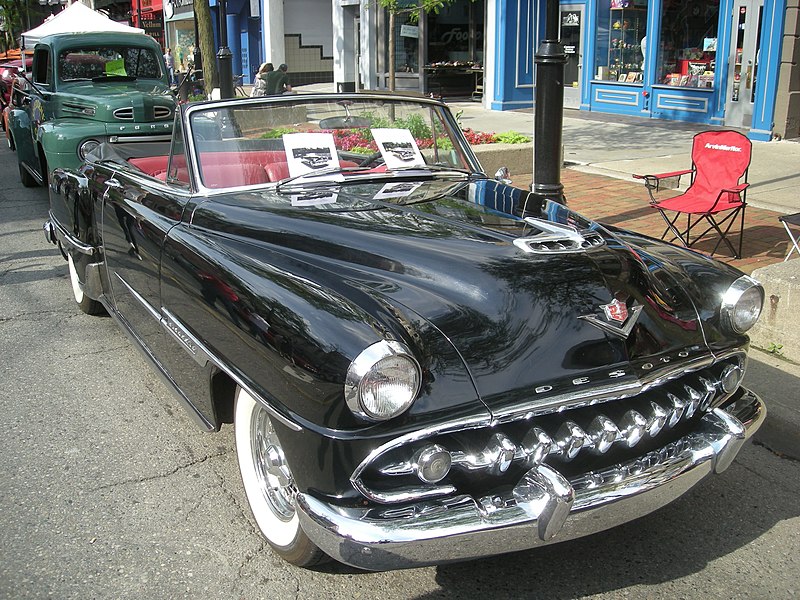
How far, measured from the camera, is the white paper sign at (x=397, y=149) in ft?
13.5

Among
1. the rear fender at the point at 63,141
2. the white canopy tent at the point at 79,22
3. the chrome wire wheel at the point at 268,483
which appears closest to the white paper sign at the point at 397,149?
the chrome wire wheel at the point at 268,483

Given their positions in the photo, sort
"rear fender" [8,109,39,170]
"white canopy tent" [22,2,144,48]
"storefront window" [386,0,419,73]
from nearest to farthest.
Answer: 1. "rear fender" [8,109,39,170]
2. "white canopy tent" [22,2,144,48]
3. "storefront window" [386,0,419,73]

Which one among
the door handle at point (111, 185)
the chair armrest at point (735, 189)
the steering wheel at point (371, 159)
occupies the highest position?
the steering wheel at point (371, 159)

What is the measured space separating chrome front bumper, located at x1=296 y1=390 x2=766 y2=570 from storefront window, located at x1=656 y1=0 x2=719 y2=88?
1266cm

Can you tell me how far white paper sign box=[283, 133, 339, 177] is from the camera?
3.87 meters

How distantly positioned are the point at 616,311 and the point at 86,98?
8.83 metres

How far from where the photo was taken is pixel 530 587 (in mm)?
2844

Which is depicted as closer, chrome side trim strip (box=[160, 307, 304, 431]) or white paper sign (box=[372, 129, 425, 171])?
chrome side trim strip (box=[160, 307, 304, 431])

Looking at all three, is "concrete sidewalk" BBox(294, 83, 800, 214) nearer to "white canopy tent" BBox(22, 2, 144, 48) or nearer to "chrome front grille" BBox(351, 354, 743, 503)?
"chrome front grille" BBox(351, 354, 743, 503)

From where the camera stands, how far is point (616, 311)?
2.83 m

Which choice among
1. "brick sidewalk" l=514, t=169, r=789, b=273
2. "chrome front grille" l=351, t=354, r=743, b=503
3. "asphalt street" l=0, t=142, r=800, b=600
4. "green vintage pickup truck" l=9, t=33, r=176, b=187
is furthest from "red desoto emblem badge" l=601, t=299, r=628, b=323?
"green vintage pickup truck" l=9, t=33, r=176, b=187

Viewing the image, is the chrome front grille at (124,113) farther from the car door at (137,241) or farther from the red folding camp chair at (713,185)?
the red folding camp chair at (713,185)

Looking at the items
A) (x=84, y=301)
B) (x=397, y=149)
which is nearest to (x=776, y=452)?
(x=397, y=149)

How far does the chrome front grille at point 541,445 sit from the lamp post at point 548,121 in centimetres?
331
